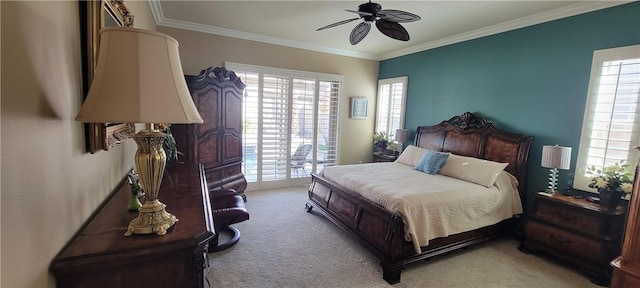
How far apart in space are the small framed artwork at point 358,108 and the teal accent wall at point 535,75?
1.44 m

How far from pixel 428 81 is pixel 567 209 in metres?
2.70

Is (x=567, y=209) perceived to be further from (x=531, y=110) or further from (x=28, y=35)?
(x=28, y=35)

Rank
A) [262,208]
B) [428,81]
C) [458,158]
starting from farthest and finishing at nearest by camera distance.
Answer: [428,81], [262,208], [458,158]

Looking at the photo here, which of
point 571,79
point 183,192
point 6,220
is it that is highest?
point 571,79

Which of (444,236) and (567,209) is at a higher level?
(567,209)

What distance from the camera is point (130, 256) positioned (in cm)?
100

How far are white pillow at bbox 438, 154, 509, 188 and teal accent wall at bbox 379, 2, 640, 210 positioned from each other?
1.80ft

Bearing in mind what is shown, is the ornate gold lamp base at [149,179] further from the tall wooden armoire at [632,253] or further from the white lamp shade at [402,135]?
the white lamp shade at [402,135]

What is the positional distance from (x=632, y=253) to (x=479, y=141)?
2.13m

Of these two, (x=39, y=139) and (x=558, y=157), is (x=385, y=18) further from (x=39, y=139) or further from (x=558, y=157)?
(x=39, y=139)

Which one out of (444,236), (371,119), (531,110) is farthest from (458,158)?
(371,119)

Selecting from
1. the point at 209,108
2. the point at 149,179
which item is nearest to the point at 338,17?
the point at 209,108

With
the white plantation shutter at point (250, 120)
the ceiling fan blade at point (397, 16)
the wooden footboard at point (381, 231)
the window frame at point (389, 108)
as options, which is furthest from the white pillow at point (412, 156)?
the white plantation shutter at point (250, 120)

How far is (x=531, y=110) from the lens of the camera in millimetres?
3387
